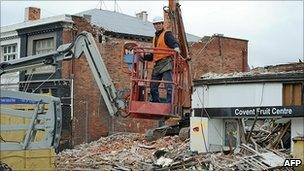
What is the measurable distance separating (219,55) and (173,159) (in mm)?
20691

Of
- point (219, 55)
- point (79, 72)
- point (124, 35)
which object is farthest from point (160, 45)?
point (219, 55)

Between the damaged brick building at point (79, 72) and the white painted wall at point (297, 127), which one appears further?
the damaged brick building at point (79, 72)

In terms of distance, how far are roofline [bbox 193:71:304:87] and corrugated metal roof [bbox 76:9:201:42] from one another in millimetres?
14160

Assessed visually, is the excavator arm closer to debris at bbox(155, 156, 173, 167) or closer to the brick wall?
debris at bbox(155, 156, 173, 167)

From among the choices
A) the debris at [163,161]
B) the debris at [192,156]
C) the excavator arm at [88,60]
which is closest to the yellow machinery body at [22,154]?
the excavator arm at [88,60]

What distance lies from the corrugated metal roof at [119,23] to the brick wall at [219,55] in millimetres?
3353

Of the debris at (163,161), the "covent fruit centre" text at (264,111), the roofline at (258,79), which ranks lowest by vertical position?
the debris at (163,161)

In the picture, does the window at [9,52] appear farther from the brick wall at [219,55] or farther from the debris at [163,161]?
the debris at [163,161]

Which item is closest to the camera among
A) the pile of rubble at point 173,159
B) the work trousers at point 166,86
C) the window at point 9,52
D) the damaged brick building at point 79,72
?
the work trousers at point 166,86

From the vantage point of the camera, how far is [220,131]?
Result: 19.3 meters

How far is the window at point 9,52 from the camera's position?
33.2 metres

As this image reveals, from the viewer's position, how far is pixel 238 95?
1853 cm

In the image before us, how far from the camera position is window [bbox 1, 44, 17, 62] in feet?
109

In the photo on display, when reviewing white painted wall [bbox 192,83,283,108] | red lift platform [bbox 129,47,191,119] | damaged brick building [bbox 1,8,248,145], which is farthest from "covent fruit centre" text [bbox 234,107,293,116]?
damaged brick building [bbox 1,8,248,145]
